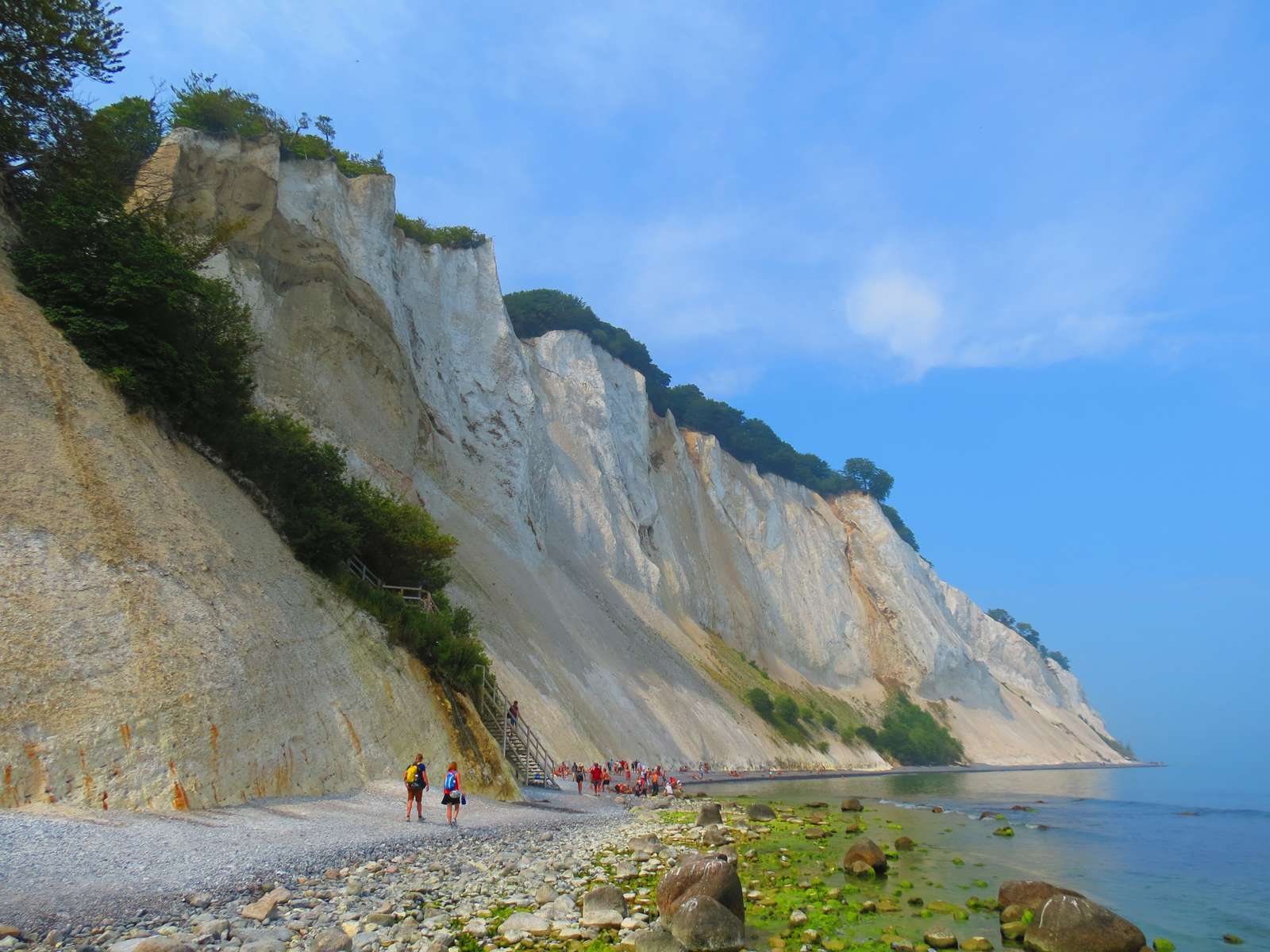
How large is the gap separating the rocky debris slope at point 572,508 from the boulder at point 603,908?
1809 centimetres

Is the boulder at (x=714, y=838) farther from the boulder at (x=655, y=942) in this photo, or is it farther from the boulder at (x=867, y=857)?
the boulder at (x=655, y=942)

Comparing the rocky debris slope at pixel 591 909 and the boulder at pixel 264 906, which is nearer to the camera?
the rocky debris slope at pixel 591 909

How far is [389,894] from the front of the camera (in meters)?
9.35

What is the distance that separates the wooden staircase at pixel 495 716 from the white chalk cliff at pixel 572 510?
483cm

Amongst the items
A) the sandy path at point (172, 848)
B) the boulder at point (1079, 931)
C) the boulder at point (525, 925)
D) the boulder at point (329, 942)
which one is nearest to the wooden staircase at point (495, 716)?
the sandy path at point (172, 848)

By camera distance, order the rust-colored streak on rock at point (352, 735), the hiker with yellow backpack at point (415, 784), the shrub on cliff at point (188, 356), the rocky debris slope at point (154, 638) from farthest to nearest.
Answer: the shrub on cliff at point (188, 356), the rust-colored streak on rock at point (352, 735), the hiker with yellow backpack at point (415, 784), the rocky debris slope at point (154, 638)

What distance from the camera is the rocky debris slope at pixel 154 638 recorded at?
10.6 m

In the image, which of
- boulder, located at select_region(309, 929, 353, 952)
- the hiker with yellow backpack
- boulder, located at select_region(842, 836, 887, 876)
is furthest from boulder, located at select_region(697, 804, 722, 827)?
boulder, located at select_region(309, 929, 353, 952)

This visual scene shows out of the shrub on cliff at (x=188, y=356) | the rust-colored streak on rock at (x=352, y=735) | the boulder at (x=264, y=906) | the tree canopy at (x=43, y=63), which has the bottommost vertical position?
the boulder at (x=264, y=906)

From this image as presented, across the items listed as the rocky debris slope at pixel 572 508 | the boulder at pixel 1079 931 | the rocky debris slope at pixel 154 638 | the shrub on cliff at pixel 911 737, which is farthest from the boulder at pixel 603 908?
the shrub on cliff at pixel 911 737

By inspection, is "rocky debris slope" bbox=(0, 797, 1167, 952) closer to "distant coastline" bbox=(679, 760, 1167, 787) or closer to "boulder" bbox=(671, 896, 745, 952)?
"boulder" bbox=(671, 896, 745, 952)

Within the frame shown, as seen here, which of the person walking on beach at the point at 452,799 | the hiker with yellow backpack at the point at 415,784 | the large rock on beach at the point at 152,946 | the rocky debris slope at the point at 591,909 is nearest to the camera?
the large rock on beach at the point at 152,946

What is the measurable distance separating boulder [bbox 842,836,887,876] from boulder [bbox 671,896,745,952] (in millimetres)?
5820

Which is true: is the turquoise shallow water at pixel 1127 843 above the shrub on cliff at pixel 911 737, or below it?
below
